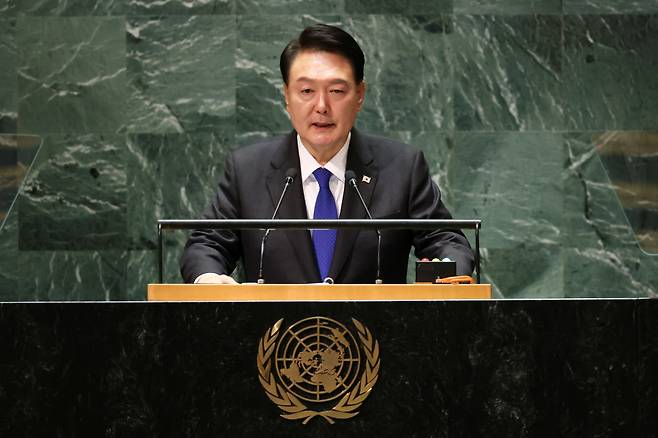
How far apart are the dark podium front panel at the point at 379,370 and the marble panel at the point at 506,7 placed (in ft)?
12.8

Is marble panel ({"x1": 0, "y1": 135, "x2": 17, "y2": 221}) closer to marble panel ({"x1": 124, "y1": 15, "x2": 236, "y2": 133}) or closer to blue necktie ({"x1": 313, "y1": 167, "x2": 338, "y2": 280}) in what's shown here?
marble panel ({"x1": 124, "y1": 15, "x2": 236, "y2": 133})

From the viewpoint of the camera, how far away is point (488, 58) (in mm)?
6375

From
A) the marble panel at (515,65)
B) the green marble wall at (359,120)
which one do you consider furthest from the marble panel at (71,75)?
the marble panel at (515,65)

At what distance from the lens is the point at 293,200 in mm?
4238

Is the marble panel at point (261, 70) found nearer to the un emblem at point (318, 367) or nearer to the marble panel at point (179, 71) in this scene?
the marble panel at point (179, 71)

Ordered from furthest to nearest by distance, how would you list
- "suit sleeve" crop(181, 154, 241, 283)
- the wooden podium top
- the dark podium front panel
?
"suit sleeve" crop(181, 154, 241, 283) < the wooden podium top < the dark podium front panel

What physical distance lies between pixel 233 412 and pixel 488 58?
4095 mm

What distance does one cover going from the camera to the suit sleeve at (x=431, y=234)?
3949 millimetres

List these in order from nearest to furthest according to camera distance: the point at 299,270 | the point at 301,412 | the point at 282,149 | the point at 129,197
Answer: the point at 301,412, the point at 299,270, the point at 282,149, the point at 129,197

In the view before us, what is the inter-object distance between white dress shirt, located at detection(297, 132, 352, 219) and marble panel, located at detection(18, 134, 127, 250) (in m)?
2.24

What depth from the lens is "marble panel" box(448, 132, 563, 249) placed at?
636cm

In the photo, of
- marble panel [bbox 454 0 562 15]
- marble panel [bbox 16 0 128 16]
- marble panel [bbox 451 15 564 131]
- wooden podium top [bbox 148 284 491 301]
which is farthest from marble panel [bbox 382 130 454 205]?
wooden podium top [bbox 148 284 491 301]

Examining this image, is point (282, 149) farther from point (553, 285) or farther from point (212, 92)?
point (553, 285)

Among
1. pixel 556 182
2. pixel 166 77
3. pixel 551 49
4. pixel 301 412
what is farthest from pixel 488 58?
pixel 301 412
